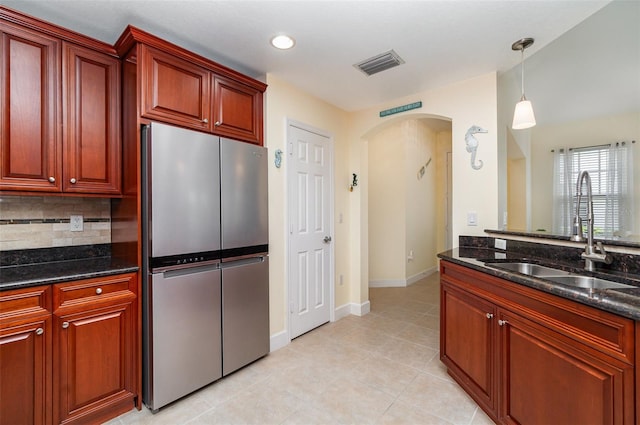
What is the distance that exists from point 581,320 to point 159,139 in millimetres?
2386

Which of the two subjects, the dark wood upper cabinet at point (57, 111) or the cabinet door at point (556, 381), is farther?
the dark wood upper cabinet at point (57, 111)

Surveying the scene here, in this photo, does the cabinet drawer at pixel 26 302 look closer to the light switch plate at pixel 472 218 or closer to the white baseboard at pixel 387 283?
the light switch plate at pixel 472 218

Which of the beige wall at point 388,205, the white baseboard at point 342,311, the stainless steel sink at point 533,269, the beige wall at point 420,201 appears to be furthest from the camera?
the beige wall at point 420,201

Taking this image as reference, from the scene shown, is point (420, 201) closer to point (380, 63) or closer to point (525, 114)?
point (525, 114)

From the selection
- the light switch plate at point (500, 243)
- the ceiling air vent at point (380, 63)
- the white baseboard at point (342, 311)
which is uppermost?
the ceiling air vent at point (380, 63)

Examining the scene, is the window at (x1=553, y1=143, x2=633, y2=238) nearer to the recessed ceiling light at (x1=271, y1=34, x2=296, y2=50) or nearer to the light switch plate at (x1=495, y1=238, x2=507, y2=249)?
the light switch plate at (x1=495, y1=238, x2=507, y2=249)

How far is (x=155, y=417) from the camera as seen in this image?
1.81m

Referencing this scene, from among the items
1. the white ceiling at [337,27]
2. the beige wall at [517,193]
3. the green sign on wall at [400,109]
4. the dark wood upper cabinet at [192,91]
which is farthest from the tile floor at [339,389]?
the beige wall at [517,193]

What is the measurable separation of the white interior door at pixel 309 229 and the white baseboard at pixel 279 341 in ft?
0.28

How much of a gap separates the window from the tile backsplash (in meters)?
5.83

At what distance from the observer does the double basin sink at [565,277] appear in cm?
145

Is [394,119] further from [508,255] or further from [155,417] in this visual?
[155,417]

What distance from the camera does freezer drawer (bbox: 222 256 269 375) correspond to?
2.20m

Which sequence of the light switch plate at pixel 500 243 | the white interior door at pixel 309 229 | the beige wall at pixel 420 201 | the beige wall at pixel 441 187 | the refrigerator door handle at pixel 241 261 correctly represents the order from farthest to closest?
the beige wall at pixel 441 187, the beige wall at pixel 420 201, the white interior door at pixel 309 229, the light switch plate at pixel 500 243, the refrigerator door handle at pixel 241 261
